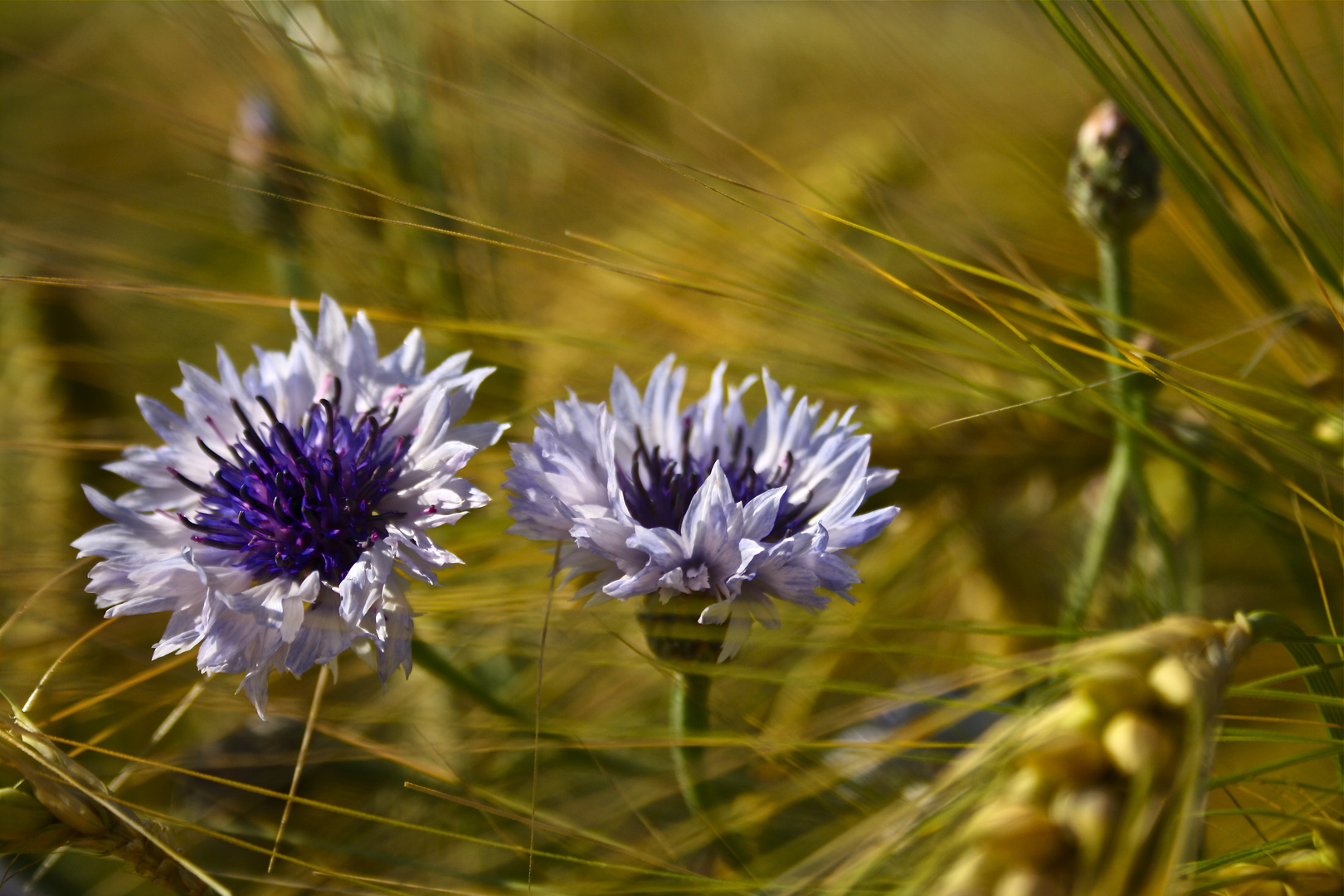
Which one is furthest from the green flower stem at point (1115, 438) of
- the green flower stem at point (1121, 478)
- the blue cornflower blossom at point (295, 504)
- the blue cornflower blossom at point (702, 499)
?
the blue cornflower blossom at point (295, 504)

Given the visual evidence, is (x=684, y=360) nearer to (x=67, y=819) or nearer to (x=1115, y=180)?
(x=1115, y=180)

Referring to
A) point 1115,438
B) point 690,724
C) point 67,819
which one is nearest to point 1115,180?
point 1115,438

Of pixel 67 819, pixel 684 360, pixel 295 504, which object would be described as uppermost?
pixel 684 360

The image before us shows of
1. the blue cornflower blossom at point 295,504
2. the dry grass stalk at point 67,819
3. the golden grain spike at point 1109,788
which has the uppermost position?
the blue cornflower blossom at point 295,504

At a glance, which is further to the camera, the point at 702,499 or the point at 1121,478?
the point at 1121,478

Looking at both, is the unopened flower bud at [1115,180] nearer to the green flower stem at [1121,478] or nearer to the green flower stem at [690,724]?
the green flower stem at [1121,478]

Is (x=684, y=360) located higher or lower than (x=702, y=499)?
higher

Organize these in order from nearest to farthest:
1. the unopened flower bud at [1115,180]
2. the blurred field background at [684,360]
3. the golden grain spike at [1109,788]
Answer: the golden grain spike at [1109,788] < the blurred field background at [684,360] < the unopened flower bud at [1115,180]
